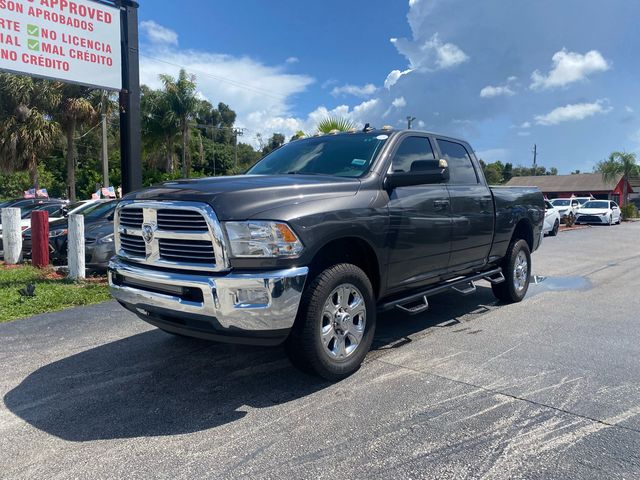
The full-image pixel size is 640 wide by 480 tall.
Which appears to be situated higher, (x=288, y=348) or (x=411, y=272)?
(x=411, y=272)

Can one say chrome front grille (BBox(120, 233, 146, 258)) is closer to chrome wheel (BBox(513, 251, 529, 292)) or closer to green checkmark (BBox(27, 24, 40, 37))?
chrome wheel (BBox(513, 251, 529, 292))

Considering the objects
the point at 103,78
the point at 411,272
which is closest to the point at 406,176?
the point at 411,272

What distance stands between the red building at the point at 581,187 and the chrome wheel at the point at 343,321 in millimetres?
→ 58158

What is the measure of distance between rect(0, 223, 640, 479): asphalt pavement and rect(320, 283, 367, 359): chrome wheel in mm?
312

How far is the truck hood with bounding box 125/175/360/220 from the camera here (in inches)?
138

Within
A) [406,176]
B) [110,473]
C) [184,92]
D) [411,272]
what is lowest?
[110,473]

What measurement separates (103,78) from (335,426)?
7.44m

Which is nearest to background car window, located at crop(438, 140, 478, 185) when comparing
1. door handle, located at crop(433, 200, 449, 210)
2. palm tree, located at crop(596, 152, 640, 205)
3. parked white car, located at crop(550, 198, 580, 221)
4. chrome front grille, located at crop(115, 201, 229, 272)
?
door handle, located at crop(433, 200, 449, 210)

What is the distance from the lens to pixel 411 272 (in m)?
4.78

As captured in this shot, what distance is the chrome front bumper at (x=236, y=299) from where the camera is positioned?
3379 mm

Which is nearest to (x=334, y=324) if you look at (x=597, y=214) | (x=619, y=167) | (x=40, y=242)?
(x=40, y=242)

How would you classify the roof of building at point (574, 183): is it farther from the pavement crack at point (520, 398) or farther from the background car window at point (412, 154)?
the pavement crack at point (520, 398)

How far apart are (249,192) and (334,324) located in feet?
3.99

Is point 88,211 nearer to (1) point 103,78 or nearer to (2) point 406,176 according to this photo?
(1) point 103,78
